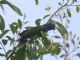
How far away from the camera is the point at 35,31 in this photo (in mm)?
1284

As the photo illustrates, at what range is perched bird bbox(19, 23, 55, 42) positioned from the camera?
1.26 m

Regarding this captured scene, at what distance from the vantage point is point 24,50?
1.26m

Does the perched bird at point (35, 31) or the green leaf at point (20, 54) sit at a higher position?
the perched bird at point (35, 31)

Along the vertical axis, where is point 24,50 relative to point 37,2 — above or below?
below

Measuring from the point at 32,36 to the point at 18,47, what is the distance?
76 millimetres

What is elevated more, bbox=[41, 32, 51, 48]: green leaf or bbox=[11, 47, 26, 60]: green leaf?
bbox=[41, 32, 51, 48]: green leaf

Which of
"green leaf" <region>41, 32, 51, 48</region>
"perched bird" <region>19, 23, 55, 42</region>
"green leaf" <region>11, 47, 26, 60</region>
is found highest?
"perched bird" <region>19, 23, 55, 42</region>

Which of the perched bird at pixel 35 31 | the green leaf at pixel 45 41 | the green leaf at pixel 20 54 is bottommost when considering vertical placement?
the green leaf at pixel 20 54

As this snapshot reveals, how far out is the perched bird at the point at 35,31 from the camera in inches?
49.6

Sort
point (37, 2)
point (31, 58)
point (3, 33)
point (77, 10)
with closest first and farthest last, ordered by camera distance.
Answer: point (31, 58)
point (3, 33)
point (37, 2)
point (77, 10)

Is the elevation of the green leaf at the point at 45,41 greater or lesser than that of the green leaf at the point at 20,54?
greater

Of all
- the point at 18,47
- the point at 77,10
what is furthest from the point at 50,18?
the point at 77,10

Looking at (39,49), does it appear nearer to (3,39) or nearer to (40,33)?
(40,33)

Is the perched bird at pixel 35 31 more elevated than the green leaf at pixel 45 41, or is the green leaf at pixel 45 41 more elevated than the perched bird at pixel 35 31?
the perched bird at pixel 35 31
